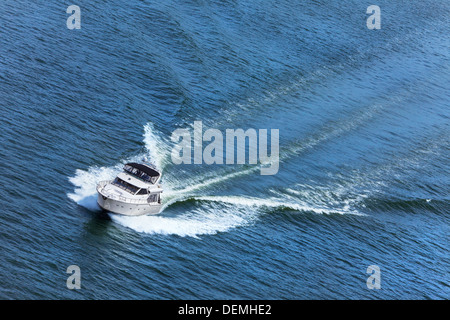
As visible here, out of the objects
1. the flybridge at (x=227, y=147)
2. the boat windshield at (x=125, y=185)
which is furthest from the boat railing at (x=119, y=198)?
the flybridge at (x=227, y=147)

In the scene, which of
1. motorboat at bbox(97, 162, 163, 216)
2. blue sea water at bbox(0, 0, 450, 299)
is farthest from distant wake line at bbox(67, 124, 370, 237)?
motorboat at bbox(97, 162, 163, 216)

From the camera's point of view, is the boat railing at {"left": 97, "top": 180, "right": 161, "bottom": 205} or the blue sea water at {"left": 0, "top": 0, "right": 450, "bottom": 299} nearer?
the blue sea water at {"left": 0, "top": 0, "right": 450, "bottom": 299}

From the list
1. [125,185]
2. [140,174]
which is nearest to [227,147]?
[140,174]

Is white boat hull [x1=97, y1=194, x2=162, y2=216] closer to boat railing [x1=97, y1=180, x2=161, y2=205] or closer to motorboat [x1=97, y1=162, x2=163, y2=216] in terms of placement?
motorboat [x1=97, y1=162, x2=163, y2=216]

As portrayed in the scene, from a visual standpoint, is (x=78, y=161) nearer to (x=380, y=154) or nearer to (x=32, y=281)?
(x=32, y=281)

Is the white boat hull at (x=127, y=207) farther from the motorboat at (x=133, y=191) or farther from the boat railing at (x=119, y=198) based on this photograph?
the boat railing at (x=119, y=198)

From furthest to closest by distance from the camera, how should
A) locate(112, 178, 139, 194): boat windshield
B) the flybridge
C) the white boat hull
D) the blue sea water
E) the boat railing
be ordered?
1. the flybridge
2. locate(112, 178, 139, 194): boat windshield
3. the boat railing
4. the white boat hull
5. the blue sea water
